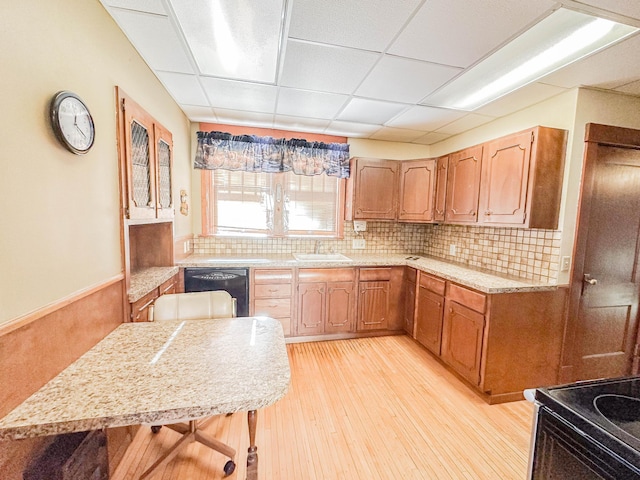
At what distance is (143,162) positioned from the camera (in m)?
1.84

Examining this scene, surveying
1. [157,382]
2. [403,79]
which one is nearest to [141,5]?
[403,79]

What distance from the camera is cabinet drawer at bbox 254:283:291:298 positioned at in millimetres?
2881

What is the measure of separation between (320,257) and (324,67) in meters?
2.04

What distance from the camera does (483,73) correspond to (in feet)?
6.22

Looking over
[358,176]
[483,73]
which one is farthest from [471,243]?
[483,73]

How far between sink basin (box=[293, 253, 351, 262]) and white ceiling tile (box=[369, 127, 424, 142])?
1614 millimetres

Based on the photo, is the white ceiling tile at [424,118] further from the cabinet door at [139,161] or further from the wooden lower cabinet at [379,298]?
the cabinet door at [139,161]

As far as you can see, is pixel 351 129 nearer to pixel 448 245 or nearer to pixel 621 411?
pixel 448 245

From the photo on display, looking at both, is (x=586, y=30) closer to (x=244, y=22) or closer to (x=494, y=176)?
(x=494, y=176)

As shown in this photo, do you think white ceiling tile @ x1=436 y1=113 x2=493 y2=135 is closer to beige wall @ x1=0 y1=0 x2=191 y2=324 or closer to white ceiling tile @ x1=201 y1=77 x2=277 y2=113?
white ceiling tile @ x1=201 y1=77 x2=277 y2=113

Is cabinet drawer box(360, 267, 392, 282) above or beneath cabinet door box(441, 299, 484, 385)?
above

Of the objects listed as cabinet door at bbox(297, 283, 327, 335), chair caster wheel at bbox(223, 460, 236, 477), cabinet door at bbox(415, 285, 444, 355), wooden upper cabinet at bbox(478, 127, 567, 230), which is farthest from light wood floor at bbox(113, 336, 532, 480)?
wooden upper cabinet at bbox(478, 127, 567, 230)

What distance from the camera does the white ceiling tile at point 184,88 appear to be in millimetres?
2078

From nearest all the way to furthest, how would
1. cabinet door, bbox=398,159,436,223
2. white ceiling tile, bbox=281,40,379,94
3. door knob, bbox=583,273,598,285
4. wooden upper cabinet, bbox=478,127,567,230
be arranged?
white ceiling tile, bbox=281,40,379,94
wooden upper cabinet, bbox=478,127,567,230
door knob, bbox=583,273,598,285
cabinet door, bbox=398,159,436,223
